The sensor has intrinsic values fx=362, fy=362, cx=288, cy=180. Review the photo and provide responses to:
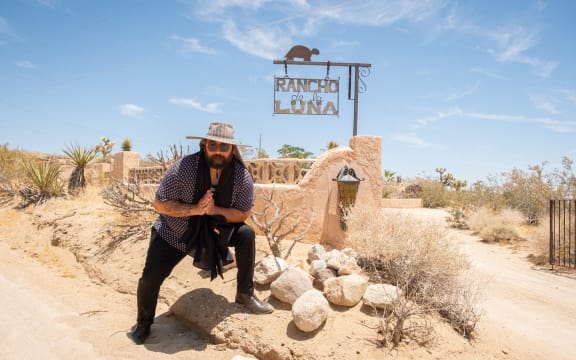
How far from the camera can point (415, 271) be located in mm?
3961

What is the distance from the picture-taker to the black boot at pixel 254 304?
3.41 m

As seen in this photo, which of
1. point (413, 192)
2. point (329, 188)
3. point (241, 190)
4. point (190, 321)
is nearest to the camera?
point (241, 190)

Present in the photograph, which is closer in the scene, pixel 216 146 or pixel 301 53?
pixel 216 146

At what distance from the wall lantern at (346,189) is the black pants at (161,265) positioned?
3390mm

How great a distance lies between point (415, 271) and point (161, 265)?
2.64 m

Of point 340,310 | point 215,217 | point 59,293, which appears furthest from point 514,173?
point 59,293

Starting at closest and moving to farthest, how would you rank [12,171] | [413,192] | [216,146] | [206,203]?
[206,203]
[216,146]
[12,171]
[413,192]

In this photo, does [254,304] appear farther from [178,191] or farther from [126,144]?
[126,144]

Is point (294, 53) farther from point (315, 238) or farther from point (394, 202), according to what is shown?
point (394, 202)

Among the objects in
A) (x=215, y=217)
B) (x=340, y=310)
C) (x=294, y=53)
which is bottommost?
(x=340, y=310)

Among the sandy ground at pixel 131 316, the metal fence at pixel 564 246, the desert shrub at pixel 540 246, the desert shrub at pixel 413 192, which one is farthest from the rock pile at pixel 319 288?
the desert shrub at pixel 413 192

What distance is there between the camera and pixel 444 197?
18.6 meters

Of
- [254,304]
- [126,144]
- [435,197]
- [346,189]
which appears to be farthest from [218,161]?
[126,144]

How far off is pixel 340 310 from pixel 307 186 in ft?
11.5
